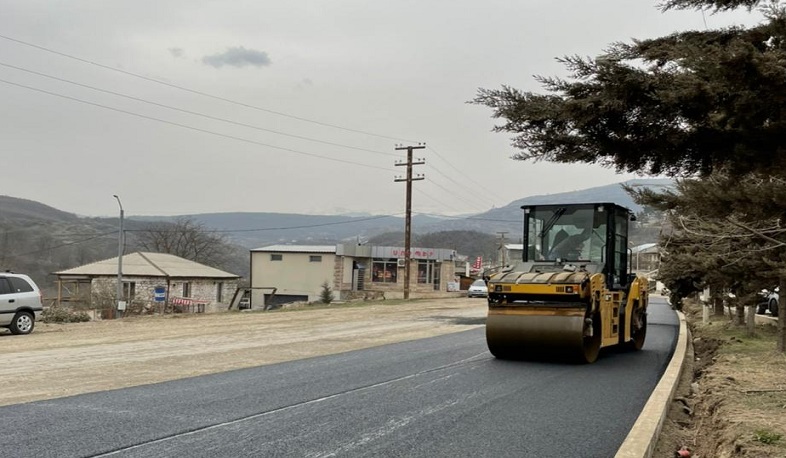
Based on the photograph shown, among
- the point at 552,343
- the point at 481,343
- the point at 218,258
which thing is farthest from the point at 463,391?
the point at 218,258

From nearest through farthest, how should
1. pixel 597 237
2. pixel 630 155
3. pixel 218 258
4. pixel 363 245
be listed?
pixel 630 155 < pixel 597 237 < pixel 363 245 < pixel 218 258

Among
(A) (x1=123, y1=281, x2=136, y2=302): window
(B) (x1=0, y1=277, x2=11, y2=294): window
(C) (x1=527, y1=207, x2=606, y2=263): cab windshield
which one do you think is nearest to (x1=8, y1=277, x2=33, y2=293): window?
(B) (x1=0, y1=277, x2=11, y2=294): window

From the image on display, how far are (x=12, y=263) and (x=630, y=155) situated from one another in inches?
3580

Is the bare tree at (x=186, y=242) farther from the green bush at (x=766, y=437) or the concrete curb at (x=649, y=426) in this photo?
the green bush at (x=766, y=437)

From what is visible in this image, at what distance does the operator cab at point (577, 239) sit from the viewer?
12.8 meters

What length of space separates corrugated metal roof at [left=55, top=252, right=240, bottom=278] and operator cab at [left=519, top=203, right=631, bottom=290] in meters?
37.3

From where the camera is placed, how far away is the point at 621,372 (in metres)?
11.2

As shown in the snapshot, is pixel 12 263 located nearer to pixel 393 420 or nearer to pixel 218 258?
pixel 218 258

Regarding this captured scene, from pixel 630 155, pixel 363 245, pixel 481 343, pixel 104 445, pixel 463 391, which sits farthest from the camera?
pixel 363 245

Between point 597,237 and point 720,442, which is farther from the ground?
point 597,237

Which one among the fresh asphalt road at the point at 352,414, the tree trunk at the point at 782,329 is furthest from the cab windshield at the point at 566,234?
the tree trunk at the point at 782,329

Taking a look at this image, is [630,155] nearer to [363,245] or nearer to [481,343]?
[481,343]

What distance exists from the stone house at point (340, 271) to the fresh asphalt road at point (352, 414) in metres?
47.4

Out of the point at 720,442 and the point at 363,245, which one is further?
the point at 363,245
